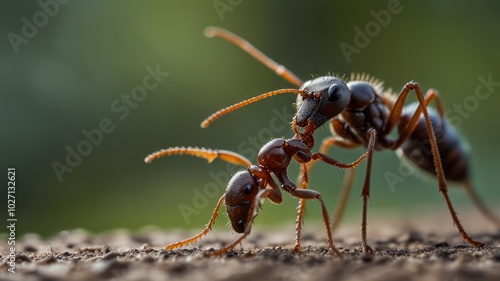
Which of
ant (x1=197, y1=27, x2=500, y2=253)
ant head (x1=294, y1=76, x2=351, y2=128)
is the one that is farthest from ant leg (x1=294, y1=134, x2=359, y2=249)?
ant head (x1=294, y1=76, x2=351, y2=128)

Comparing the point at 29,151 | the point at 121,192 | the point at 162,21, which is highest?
the point at 162,21

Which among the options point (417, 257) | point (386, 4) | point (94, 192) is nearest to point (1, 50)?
point (94, 192)

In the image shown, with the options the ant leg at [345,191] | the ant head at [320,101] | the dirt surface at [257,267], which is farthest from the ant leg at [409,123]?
the dirt surface at [257,267]

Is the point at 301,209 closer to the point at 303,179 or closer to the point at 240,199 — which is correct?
the point at 303,179

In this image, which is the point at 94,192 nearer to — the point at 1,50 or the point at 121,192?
the point at 121,192

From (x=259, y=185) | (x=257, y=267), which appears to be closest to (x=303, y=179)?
(x=259, y=185)

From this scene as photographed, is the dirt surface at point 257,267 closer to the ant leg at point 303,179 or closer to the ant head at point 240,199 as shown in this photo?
the ant head at point 240,199

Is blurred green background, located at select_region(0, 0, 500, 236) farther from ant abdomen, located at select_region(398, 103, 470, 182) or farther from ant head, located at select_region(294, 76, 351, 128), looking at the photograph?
ant head, located at select_region(294, 76, 351, 128)
